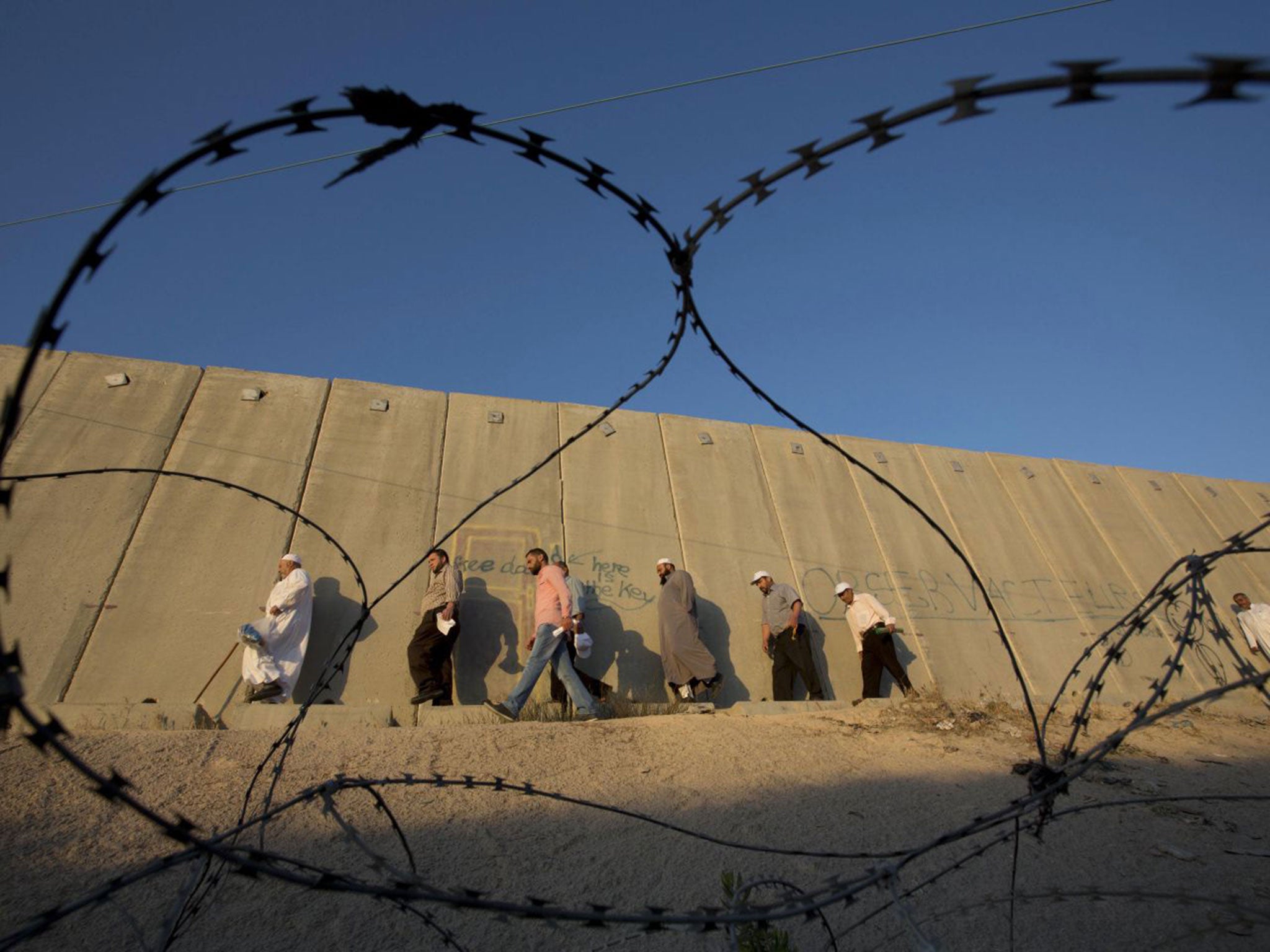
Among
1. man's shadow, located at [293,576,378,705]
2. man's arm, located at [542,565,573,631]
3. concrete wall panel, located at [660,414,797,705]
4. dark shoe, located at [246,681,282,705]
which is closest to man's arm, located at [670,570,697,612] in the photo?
concrete wall panel, located at [660,414,797,705]

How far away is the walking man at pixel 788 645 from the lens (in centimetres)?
821

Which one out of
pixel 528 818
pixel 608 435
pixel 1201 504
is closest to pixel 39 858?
pixel 528 818

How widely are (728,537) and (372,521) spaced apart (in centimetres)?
437

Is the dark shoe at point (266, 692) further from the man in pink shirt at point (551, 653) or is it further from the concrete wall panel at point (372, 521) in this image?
the man in pink shirt at point (551, 653)

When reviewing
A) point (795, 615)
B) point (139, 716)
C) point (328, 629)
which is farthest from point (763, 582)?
point (139, 716)

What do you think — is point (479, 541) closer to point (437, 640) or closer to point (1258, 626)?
point (437, 640)

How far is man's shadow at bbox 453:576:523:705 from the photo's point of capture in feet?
26.3

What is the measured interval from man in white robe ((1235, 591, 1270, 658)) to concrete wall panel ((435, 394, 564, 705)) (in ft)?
27.7

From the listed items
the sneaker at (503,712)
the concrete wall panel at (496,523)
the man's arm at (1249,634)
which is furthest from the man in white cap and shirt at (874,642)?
the man's arm at (1249,634)

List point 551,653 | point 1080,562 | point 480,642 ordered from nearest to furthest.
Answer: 1. point 551,653
2. point 480,642
3. point 1080,562

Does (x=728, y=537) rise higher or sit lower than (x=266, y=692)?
higher

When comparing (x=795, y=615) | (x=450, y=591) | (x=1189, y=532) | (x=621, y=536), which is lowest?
(x=795, y=615)

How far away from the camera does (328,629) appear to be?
26.0 ft

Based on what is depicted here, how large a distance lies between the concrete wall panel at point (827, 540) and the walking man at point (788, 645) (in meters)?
0.83
